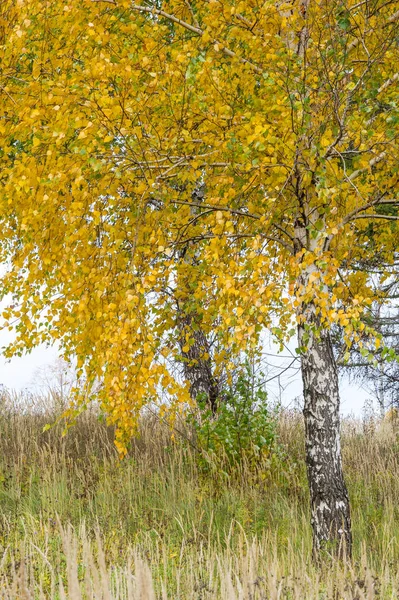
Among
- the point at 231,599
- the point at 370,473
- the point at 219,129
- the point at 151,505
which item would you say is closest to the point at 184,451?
the point at 151,505

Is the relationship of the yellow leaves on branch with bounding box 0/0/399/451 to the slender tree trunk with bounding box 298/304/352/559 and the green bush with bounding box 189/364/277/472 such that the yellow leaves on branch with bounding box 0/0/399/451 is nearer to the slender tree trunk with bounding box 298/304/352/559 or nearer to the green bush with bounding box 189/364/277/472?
the slender tree trunk with bounding box 298/304/352/559

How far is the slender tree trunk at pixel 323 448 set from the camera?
5.78m

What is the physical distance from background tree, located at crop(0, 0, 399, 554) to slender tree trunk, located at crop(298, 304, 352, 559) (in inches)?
0.5

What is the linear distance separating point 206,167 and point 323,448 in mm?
2503

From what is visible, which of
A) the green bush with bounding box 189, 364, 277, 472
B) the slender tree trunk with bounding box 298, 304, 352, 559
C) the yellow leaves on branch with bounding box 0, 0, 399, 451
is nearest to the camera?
the yellow leaves on branch with bounding box 0, 0, 399, 451

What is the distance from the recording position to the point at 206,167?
18.0 feet

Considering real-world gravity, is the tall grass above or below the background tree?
below

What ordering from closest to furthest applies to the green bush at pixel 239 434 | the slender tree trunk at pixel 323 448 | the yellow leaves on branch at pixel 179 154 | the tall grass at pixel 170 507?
the yellow leaves on branch at pixel 179 154 < the tall grass at pixel 170 507 < the slender tree trunk at pixel 323 448 < the green bush at pixel 239 434

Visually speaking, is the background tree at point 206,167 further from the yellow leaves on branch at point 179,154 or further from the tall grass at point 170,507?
the tall grass at point 170,507

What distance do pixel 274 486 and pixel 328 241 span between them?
3263 mm

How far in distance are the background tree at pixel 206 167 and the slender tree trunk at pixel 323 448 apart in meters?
0.01

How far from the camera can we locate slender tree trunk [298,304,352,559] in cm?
578

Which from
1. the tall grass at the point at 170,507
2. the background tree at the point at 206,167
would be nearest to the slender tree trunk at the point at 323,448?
the background tree at the point at 206,167

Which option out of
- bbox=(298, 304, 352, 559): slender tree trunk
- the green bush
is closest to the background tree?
bbox=(298, 304, 352, 559): slender tree trunk
